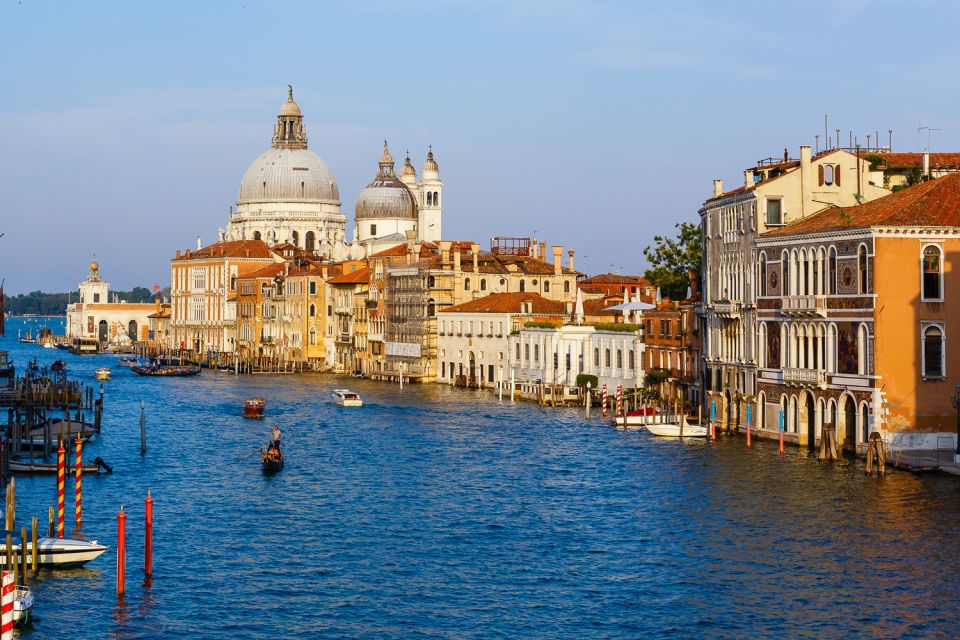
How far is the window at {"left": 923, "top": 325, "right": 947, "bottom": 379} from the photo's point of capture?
42656 millimetres

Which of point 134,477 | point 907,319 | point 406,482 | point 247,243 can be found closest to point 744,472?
point 907,319

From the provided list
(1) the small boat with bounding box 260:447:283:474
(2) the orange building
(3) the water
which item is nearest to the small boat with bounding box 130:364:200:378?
(3) the water

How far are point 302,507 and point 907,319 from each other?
16.8 metres

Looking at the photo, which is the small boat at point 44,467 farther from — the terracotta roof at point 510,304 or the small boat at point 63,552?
the terracotta roof at point 510,304

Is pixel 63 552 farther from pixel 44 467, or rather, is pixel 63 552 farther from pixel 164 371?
pixel 164 371

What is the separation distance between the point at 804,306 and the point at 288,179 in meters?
117

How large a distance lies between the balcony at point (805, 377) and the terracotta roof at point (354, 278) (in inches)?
2564

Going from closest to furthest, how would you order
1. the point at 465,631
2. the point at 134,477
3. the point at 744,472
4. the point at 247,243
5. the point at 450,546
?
the point at 465,631, the point at 450,546, the point at 744,472, the point at 134,477, the point at 247,243

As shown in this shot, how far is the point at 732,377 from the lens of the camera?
52.8 m

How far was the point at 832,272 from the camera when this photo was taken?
44.9 m

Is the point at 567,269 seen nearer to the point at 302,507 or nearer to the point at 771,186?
the point at 771,186

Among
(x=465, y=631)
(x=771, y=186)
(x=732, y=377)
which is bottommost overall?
(x=465, y=631)

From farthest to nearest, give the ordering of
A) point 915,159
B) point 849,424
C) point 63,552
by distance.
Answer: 1. point 915,159
2. point 849,424
3. point 63,552

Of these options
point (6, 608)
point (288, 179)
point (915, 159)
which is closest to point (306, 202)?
point (288, 179)
